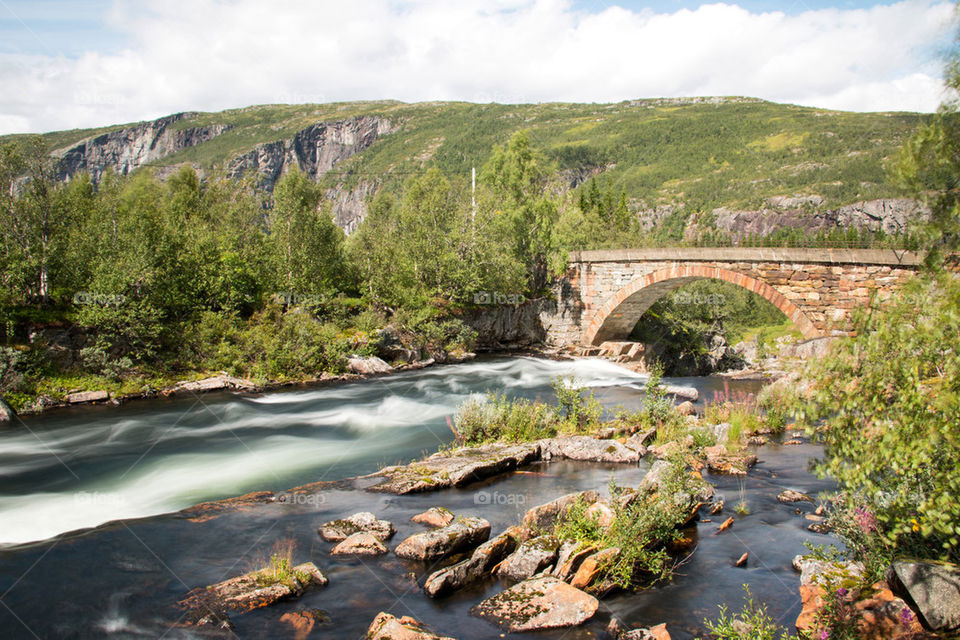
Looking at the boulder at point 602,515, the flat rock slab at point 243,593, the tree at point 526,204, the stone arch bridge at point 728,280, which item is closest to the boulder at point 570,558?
the boulder at point 602,515

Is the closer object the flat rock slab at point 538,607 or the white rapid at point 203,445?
the flat rock slab at point 538,607

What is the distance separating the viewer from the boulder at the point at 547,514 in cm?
876

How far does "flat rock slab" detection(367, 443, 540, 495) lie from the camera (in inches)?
462

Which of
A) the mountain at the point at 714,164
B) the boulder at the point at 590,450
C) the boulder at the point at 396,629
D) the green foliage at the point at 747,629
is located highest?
the mountain at the point at 714,164

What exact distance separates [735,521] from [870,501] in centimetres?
396

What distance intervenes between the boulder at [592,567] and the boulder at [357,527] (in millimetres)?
3260

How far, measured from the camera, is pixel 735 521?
979cm

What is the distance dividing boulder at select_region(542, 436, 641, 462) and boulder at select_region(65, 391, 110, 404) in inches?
649

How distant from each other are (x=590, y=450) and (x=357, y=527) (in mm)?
6032

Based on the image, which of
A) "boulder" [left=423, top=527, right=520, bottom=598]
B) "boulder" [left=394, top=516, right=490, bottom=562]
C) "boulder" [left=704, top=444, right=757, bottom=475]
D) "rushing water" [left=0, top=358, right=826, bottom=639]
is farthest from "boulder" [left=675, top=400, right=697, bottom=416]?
"boulder" [left=423, top=527, right=520, bottom=598]

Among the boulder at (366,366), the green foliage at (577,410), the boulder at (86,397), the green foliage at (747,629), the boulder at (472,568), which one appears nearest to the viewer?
the green foliage at (747,629)

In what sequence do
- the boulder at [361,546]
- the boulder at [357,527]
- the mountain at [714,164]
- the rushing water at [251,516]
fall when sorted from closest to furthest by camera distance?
1. the rushing water at [251,516]
2. the boulder at [361,546]
3. the boulder at [357,527]
4. the mountain at [714,164]

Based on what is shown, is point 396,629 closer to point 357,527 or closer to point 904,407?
point 357,527

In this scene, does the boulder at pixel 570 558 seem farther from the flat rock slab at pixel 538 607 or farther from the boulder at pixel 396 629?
the boulder at pixel 396 629
